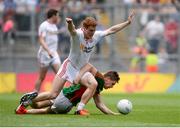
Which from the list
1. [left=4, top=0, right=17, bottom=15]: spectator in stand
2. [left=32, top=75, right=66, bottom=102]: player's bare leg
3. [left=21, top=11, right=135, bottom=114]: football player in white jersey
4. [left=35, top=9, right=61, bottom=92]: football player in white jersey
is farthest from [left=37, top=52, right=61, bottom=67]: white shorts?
[left=4, top=0, right=17, bottom=15]: spectator in stand

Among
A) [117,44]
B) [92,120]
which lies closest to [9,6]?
[117,44]

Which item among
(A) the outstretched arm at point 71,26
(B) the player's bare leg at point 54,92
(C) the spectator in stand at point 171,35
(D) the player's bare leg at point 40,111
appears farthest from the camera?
(C) the spectator in stand at point 171,35

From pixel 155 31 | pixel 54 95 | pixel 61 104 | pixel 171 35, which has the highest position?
pixel 54 95

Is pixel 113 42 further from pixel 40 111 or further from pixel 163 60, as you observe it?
pixel 40 111

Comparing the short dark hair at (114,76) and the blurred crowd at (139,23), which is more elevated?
the short dark hair at (114,76)

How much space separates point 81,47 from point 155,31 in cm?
1575

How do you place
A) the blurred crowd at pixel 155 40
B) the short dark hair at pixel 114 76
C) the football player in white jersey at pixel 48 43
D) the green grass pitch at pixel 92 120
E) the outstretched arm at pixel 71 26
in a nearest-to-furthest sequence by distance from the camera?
the green grass pitch at pixel 92 120 → the outstretched arm at pixel 71 26 → the short dark hair at pixel 114 76 → the football player in white jersey at pixel 48 43 → the blurred crowd at pixel 155 40

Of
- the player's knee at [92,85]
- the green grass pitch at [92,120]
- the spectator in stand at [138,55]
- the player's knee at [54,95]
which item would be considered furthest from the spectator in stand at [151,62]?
the player's knee at [92,85]

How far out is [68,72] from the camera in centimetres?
1652

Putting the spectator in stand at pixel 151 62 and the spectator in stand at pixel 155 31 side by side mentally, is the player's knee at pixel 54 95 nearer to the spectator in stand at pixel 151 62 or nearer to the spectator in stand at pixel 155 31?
the spectator in stand at pixel 151 62

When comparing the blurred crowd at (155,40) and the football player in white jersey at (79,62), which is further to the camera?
the blurred crowd at (155,40)

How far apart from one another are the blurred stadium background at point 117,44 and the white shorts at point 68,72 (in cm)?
1455

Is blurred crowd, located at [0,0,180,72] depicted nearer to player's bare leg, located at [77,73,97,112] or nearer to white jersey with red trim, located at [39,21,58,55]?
white jersey with red trim, located at [39,21,58,55]

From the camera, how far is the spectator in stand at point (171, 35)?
31875 mm
